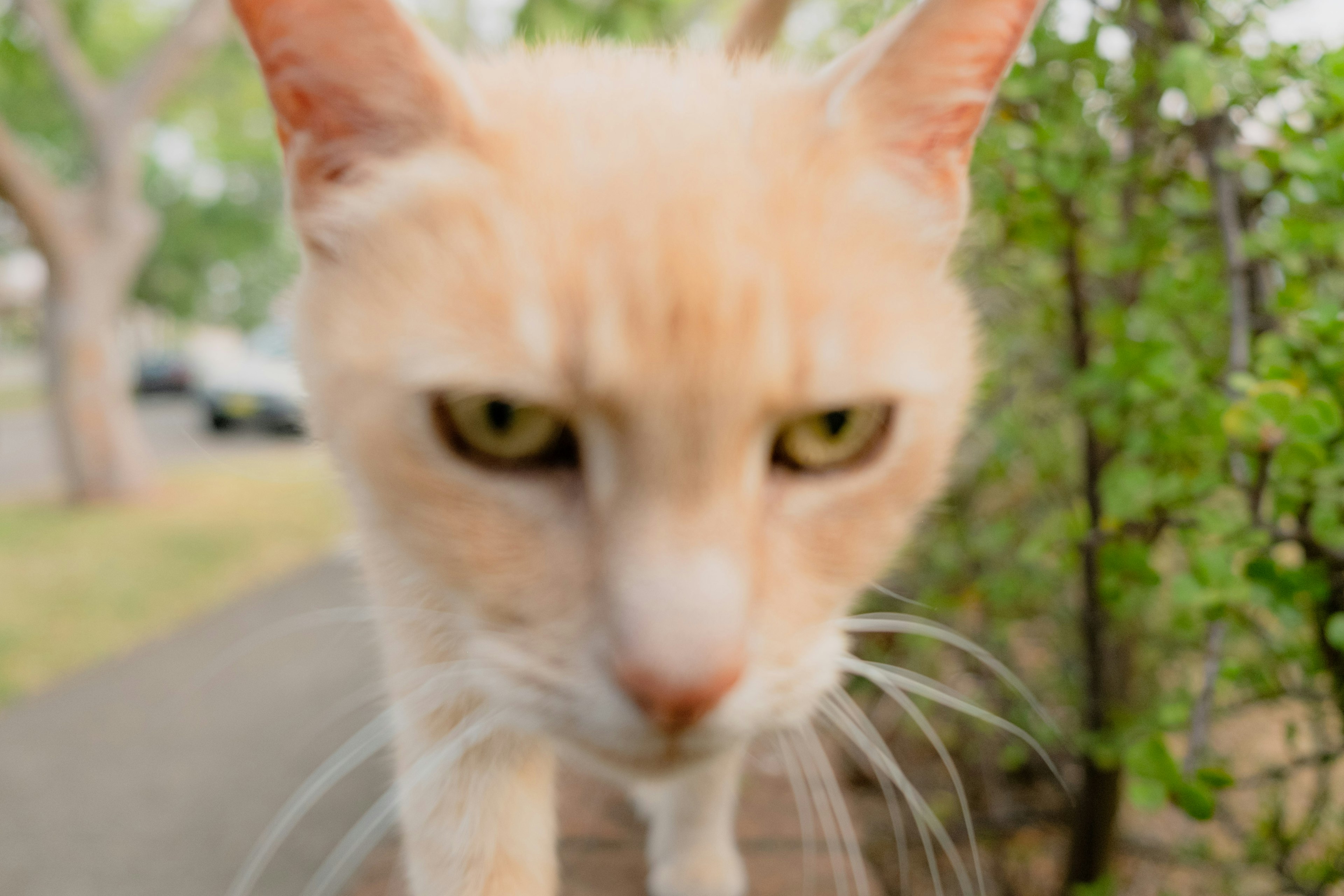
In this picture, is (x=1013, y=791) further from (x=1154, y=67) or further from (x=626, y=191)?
(x=626, y=191)

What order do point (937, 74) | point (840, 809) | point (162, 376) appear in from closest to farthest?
point (937, 74) < point (840, 809) < point (162, 376)

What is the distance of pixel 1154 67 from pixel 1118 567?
0.78 meters

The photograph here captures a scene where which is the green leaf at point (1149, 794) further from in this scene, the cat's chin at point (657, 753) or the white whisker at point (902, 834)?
the white whisker at point (902, 834)

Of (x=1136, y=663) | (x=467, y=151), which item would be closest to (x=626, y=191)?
(x=467, y=151)

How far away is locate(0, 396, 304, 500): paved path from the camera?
6.97 metres

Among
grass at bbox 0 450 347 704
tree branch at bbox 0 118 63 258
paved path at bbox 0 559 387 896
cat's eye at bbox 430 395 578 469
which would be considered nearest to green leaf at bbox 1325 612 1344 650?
cat's eye at bbox 430 395 578 469

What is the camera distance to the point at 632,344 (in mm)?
634

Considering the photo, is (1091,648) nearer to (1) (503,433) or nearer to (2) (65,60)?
(1) (503,433)

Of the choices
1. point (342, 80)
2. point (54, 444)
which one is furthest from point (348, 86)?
point (54, 444)

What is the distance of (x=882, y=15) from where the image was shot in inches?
55.7

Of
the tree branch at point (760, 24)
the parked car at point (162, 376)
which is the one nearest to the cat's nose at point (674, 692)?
the tree branch at point (760, 24)

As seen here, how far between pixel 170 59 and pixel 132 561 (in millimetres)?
3482

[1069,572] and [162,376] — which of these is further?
[162,376]

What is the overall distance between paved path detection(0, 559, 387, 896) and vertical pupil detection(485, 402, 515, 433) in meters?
1.27
